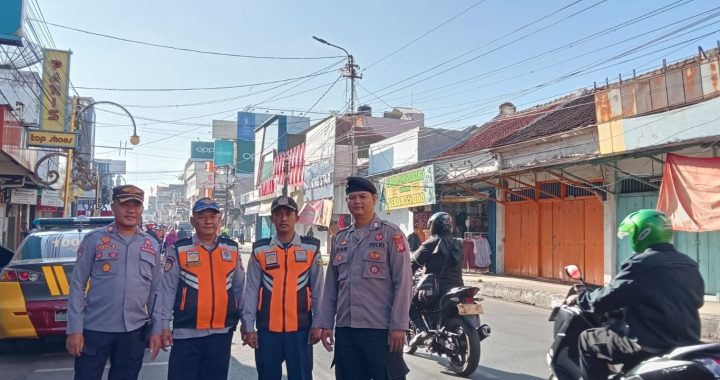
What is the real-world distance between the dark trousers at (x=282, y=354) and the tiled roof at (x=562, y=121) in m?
12.7

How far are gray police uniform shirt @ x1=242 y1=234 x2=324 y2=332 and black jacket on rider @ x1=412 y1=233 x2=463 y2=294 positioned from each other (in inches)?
96.8

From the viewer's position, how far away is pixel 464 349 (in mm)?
6500

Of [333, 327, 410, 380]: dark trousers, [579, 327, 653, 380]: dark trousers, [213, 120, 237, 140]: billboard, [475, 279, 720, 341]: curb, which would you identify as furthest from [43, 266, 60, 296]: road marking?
[213, 120, 237, 140]: billboard

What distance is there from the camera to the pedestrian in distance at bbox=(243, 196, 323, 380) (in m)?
4.19

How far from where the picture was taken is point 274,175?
44625 mm

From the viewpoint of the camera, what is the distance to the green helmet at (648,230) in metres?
3.60

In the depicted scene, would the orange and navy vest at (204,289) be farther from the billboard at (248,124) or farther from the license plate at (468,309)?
the billboard at (248,124)

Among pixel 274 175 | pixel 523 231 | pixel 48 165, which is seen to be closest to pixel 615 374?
pixel 523 231

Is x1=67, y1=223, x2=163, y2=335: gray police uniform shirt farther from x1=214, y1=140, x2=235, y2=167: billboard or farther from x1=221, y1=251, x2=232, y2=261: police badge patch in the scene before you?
x1=214, y1=140, x2=235, y2=167: billboard

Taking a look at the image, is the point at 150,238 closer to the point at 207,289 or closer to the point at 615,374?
the point at 207,289

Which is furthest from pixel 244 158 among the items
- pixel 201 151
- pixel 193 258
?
pixel 193 258

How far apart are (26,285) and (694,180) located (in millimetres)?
10666

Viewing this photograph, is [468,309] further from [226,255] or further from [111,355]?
[111,355]

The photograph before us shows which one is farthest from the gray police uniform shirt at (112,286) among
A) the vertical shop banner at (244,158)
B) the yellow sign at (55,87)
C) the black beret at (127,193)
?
the vertical shop banner at (244,158)
